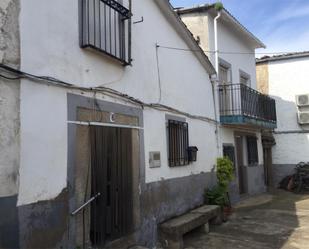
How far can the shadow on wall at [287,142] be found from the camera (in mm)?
18875

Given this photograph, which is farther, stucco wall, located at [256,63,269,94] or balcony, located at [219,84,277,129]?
stucco wall, located at [256,63,269,94]

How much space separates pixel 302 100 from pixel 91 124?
14788 millimetres

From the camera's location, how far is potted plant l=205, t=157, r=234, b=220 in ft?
35.0

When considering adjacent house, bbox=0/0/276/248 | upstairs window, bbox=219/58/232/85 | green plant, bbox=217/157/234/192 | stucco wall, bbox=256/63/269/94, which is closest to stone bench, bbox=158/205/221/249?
adjacent house, bbox=0/0/276/248

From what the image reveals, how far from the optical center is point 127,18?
728 cm

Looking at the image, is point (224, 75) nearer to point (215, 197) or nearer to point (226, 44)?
point (226, 44)

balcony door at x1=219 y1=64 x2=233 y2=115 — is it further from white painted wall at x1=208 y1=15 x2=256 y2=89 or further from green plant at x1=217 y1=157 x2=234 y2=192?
green plant at x1=217 y1=157 x2=234 y2=192

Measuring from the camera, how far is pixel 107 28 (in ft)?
22.5

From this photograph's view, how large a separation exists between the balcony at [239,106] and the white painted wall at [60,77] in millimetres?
4282

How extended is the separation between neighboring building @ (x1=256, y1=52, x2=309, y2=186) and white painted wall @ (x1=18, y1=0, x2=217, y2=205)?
1166 centimetres

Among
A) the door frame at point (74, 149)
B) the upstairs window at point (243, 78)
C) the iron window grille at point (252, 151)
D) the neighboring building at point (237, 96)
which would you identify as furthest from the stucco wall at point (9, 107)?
the iron window grille at point (252, 151)

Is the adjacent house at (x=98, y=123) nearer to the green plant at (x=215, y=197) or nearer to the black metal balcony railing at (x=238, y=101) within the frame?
the green plant at (x=215, y=197)

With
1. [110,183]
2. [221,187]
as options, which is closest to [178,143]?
[221,187]

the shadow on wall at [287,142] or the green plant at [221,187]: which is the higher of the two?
the shadow on wall at [287,142]
